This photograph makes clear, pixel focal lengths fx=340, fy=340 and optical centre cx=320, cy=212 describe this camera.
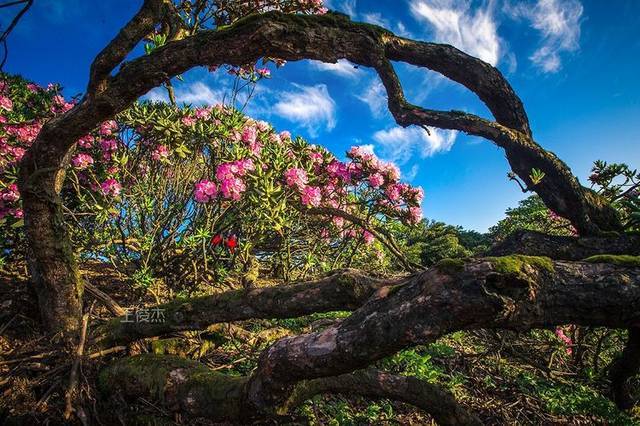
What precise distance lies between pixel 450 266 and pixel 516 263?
308 mm

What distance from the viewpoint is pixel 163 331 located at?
2920 millimetres

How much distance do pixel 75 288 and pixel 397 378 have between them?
307 centimetres

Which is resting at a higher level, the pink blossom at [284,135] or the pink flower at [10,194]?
the pink blossom at [284,135]

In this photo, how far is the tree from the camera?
5.13 ft

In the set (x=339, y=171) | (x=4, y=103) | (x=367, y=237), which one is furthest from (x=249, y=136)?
(x=4, y=103)

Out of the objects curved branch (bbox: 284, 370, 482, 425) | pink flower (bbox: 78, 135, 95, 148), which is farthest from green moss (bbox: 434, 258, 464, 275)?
pink flower (bbox: 78, 135, 95, 148)

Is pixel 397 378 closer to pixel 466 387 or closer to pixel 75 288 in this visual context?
pixel 466 387

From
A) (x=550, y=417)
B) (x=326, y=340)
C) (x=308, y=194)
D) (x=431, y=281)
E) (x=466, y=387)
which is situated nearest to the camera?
(x=431, y=281)

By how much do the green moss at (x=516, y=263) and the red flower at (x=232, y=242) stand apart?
3959 millimetres

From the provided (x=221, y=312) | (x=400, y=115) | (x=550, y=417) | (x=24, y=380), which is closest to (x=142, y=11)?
(x=400, y=115)

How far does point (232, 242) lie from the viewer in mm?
4973

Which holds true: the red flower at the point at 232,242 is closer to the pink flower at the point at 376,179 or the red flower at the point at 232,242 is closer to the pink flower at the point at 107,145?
the pink flower at the point at 107,145

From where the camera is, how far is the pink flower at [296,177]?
434 centimetres

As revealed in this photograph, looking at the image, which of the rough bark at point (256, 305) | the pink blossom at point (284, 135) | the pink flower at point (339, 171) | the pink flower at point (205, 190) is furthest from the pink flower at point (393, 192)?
the rough bark at point (256, 305)
